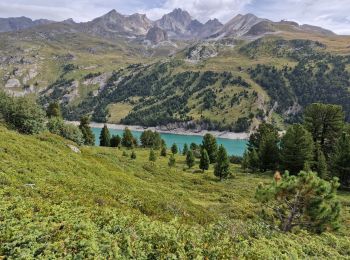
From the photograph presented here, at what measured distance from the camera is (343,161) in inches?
2908

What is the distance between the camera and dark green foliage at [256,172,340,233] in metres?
32.1

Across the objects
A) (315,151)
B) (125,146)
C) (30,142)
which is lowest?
(125,146)

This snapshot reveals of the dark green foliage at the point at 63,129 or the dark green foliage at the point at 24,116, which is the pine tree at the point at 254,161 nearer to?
the dark green foliage at the point at 63,129

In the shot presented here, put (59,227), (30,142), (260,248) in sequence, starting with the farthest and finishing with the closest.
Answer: (30,142) → (260,248) → (59,227)

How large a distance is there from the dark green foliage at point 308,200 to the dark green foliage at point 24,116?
4614 centimetres

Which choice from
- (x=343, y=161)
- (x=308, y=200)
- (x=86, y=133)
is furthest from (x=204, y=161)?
(x=86, y=133)

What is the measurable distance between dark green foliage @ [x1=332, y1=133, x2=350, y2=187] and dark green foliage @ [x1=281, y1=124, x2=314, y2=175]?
244 inches

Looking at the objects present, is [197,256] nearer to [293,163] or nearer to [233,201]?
[233,201]

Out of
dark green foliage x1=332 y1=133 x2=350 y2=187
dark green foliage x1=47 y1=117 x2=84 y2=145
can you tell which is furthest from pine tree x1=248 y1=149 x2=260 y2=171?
dark green foliage x1=47 y1=117 x2=84 y2=145

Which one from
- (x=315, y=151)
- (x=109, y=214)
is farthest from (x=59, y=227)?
(x=315, y=151)

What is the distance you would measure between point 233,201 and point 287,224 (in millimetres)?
19591

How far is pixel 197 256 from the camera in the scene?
43.8ft

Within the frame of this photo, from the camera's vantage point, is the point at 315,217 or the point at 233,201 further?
the point at 233,201

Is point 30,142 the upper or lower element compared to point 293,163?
upper
